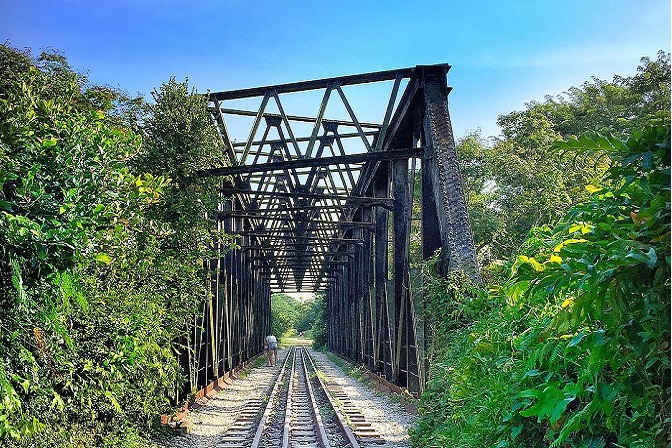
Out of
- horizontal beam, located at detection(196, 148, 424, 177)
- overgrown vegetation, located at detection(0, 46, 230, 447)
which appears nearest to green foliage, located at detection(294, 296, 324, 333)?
horizontal beam, located at detection(196, 148, 424, 177)

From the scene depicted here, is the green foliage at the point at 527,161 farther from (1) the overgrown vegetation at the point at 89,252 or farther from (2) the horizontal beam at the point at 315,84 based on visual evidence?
(1) the overgrown vegetation at the point at 89,252

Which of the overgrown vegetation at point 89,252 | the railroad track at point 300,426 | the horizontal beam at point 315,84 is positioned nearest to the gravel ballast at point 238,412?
the railroad track at point 300,426

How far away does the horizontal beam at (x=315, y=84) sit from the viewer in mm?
10695

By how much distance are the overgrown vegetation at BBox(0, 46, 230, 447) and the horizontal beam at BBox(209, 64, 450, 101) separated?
56.1 inches

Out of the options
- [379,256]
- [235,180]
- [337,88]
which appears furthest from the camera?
[379,256]

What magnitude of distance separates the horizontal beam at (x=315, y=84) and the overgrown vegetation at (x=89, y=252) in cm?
142

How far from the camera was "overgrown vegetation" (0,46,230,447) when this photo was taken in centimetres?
414

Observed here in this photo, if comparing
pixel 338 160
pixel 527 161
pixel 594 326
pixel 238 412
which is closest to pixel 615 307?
pixel 594 326

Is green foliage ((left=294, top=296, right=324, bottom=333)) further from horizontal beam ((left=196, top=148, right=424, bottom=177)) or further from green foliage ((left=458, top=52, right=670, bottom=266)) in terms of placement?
horizontal beam ((left=196, top=148, right=424, bottom=177))

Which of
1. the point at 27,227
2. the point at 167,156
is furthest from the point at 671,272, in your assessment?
the point at 167,156

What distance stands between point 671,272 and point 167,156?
8.92 metres

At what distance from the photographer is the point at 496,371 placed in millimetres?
4465

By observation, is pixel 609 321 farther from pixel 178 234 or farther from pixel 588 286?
pixel 178 234

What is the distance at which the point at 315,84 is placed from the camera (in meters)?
11.1
